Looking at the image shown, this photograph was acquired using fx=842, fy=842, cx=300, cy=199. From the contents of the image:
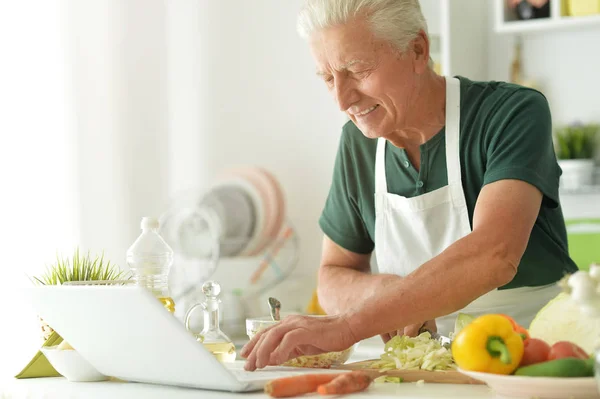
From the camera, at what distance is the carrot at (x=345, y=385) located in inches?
45.7

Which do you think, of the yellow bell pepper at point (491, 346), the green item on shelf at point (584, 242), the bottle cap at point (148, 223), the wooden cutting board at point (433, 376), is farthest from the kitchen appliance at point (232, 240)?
the yellow bell pepper at point (491, 346)

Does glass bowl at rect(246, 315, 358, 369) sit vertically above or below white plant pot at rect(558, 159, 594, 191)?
above

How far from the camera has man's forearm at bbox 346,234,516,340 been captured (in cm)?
138

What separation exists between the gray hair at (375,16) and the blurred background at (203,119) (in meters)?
1.14

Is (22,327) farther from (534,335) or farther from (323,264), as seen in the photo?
(534,335)

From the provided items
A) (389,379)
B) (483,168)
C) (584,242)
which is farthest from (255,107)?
(389,379)

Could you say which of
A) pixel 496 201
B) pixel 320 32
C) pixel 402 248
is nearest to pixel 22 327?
pixel 402 248

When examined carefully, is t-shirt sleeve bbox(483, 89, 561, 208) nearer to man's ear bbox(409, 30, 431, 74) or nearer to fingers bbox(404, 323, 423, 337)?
man's ear bbox(409, 30, 431, 74)

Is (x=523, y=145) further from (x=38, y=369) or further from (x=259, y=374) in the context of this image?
(x=38, y=369)

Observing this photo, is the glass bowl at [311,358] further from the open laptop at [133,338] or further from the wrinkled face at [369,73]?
the wrinkled face at [369,73]

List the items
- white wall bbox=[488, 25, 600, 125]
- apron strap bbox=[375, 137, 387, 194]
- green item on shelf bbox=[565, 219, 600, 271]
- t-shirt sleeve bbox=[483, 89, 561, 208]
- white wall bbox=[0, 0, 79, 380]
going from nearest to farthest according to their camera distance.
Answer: t-shirt sleeve bbox=[483, 89, 561, 208] < apron strap bbox=[375, 137, 387, 194] < white wall bbox=[0, 0, 79, 380] < green item on shelf bbox=[565, 219, 600, 271] < white wall bbox=[488, 25, 600, 125]

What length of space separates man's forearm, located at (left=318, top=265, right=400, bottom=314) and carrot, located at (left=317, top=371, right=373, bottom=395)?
569 mm

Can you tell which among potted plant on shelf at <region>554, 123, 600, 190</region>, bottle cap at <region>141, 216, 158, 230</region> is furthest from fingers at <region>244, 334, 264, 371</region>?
potted plant on shelf at <region>554, 123, 600, 190</region>

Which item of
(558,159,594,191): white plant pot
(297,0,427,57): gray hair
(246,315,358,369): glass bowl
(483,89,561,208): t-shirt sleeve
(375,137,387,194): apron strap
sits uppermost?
(297,0,427,57): gray hair
